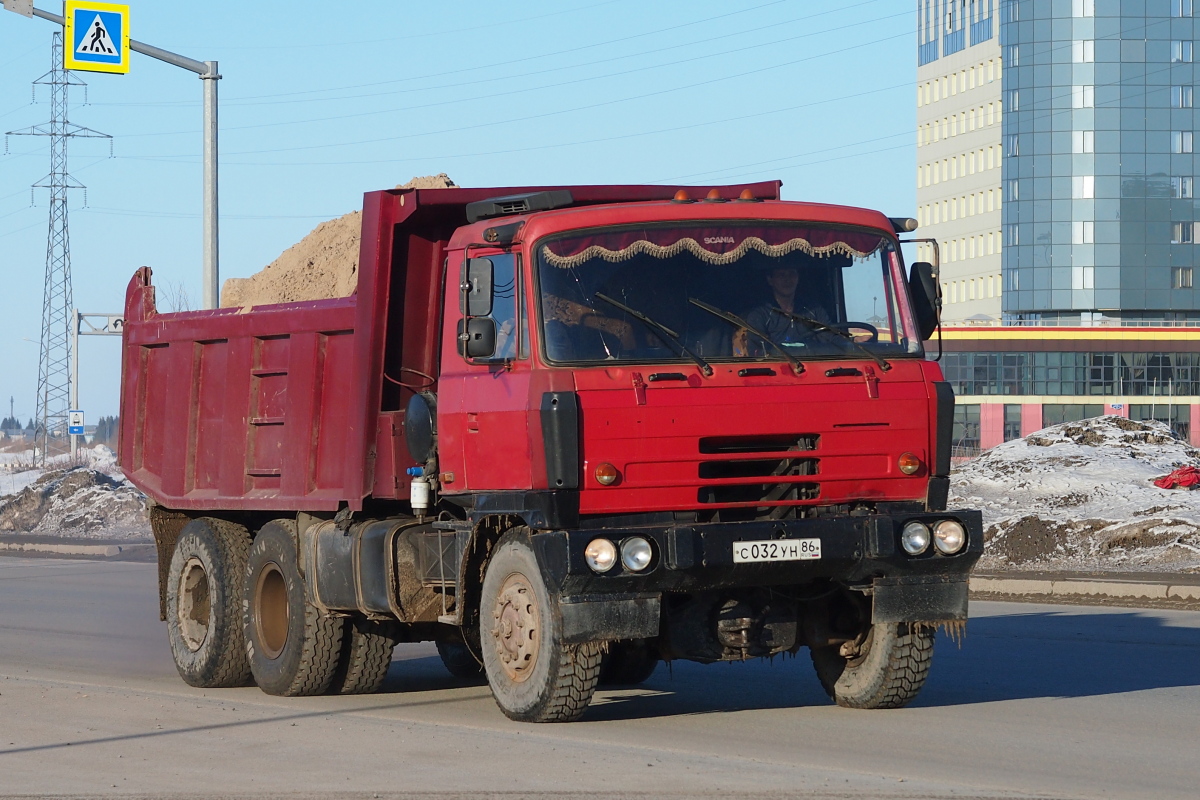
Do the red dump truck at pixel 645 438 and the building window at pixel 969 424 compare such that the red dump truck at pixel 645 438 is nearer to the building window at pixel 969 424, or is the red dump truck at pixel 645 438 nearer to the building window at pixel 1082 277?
the building window at pixel 969 424

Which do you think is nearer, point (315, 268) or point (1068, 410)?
point (315, 268)

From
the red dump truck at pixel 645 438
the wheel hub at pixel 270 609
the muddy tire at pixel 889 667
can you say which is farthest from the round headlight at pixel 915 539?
the wheel hub at pixel 270 609

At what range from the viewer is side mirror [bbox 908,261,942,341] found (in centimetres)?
964

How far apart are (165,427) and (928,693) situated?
6.01 m

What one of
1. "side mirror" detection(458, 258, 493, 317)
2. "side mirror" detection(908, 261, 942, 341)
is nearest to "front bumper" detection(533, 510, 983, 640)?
"side mirror" detection(908, 261, 942, 341)

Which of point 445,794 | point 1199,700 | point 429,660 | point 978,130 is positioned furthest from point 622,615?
point 978,130

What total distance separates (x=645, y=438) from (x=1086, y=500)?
20829 millimetres

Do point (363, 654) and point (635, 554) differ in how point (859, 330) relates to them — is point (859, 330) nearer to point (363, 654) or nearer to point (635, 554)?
point (635, 554)

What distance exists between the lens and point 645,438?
28.6 ft

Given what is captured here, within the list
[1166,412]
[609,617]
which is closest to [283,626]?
[609,617]

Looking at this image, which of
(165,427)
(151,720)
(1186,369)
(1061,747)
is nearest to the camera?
(1061,747)

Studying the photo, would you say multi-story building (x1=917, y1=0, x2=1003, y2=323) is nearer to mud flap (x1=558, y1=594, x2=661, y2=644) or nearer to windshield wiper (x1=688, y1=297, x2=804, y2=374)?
windshield wiper (x1=688, y1=297, x2=804, y2=374)

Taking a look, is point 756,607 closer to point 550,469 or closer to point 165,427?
point 550,469

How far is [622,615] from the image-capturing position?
877cm
